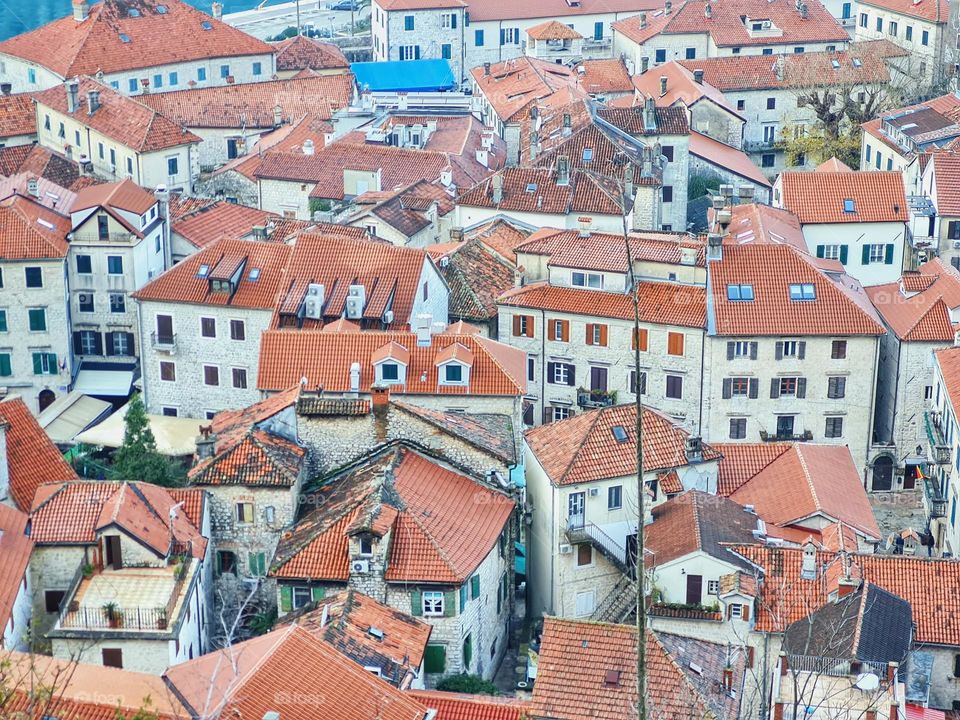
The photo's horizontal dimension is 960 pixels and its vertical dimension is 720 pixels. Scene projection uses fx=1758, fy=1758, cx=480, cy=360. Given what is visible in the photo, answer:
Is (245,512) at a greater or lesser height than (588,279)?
lesser

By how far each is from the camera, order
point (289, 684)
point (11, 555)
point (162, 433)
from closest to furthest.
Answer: point (289, 684) < point (11, 555) < point (162, 433)

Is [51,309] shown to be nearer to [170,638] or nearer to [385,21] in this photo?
[170,638]

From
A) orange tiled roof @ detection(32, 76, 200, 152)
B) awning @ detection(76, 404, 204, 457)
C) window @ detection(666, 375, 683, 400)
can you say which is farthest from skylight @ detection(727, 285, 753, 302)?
orange tiled roof @ detection(32, 76, 200, 152)

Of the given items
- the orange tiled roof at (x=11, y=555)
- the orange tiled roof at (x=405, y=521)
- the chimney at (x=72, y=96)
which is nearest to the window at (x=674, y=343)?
the orange tiled roof at (x=405, y=521)

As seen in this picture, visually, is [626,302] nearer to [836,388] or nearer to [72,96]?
[836,388]

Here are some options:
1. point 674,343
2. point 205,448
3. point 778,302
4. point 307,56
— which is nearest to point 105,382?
point 205,448

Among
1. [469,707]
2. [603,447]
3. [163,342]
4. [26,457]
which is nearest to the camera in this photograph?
[469,707]

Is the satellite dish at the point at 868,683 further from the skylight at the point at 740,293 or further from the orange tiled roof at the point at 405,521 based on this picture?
the skylight at the point at 740,293

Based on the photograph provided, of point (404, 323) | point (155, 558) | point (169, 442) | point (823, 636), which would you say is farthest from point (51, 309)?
point (823, 636)
